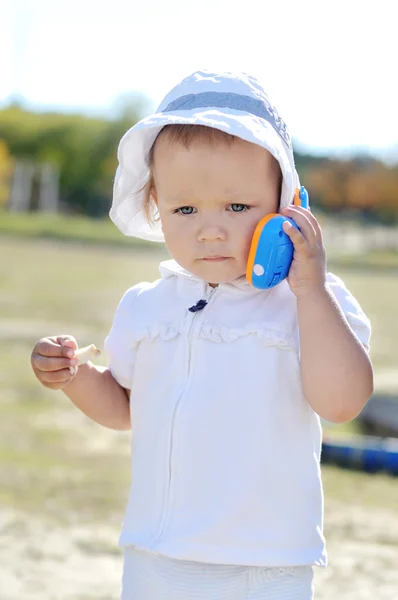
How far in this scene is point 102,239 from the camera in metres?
29.0

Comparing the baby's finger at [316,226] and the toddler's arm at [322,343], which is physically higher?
the baby's finger at [316,226]

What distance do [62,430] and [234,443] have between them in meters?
3.66

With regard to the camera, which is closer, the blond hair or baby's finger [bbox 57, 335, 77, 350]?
the blond hair

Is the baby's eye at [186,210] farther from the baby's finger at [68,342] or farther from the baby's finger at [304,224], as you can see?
the baby's finger at [68,342]

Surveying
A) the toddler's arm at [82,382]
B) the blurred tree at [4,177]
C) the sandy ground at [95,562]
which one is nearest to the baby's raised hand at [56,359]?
the toddler's arm at [82,382]

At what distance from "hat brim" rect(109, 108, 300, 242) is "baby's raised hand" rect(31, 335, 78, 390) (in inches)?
11.4

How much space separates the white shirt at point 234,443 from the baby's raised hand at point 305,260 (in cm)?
9

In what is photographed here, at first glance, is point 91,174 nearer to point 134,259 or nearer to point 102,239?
point 102,239

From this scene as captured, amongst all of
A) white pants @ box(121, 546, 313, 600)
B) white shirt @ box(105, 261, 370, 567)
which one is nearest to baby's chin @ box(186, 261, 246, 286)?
white shirt @ box(105, 261, 370, 567)

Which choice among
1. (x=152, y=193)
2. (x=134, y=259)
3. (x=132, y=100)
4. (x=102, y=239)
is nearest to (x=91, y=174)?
(x=132, y=100)

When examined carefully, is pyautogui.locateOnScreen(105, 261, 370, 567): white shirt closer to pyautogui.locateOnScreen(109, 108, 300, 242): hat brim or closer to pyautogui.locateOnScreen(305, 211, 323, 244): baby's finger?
pyautogui.locateOnScreen(305, 211, 323, 244): baby's finger

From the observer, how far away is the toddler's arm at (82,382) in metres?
1.93

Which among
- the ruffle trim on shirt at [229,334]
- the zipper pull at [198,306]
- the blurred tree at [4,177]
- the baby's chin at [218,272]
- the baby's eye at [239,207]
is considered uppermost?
the baby's eye at [239,207]

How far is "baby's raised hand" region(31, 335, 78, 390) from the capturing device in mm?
1921
